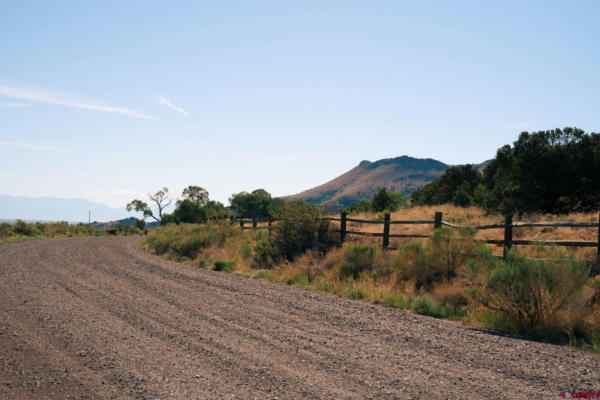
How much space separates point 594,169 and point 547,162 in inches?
109

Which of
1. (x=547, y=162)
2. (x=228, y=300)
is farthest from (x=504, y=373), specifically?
(x=547, y=162)

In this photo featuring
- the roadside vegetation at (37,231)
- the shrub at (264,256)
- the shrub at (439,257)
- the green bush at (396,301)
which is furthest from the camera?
the roadside vegetation at (37,231)

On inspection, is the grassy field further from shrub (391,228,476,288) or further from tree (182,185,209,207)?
tree (182,185,209,207)

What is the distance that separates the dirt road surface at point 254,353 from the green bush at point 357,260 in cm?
349

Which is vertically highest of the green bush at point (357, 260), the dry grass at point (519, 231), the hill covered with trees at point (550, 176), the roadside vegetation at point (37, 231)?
the hill covered with trees at point (550, 176)

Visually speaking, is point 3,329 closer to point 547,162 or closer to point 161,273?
point 161,273

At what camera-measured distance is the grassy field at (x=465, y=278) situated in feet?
24.7

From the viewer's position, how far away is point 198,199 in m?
109

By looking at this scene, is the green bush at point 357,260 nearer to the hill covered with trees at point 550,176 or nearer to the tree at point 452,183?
Result: the hill covered with trees at point 550,176

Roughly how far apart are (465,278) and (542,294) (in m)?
2.85

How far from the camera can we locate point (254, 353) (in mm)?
5879

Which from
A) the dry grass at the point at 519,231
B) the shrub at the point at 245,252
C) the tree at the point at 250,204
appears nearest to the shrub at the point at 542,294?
the dry grass at the point at 519,231

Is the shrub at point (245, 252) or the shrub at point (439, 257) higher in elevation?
the shrub at point (439, 257)

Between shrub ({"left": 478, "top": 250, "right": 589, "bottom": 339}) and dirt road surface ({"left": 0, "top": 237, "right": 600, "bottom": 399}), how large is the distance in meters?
0.86
